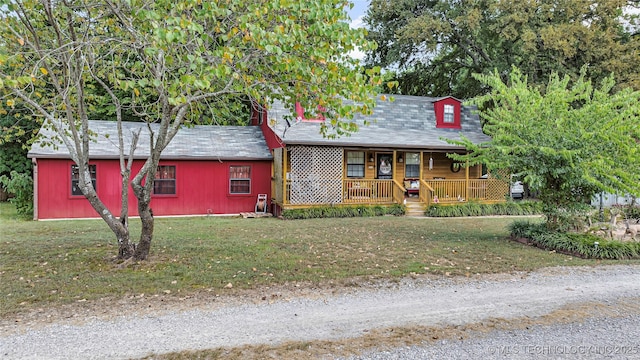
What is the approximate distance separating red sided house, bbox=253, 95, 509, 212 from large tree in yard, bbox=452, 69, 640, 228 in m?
4.87

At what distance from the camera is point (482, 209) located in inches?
629

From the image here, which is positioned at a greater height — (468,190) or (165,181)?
(165,181)

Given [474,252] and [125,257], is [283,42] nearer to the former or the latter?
[125,257]

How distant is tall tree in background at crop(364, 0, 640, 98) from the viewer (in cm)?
1673

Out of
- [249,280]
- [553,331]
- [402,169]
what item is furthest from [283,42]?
[402,169]

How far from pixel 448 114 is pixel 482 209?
5721 mm

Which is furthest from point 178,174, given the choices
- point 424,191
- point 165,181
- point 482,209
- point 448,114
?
point 448,114

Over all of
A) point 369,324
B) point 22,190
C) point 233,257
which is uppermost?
point 22,190

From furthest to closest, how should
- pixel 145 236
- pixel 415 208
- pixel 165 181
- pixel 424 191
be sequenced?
1. pixel 424 191
2. pixel 415 208
3. pixel 165 181
4. pixel 145 236

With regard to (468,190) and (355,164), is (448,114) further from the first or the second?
(355,164)

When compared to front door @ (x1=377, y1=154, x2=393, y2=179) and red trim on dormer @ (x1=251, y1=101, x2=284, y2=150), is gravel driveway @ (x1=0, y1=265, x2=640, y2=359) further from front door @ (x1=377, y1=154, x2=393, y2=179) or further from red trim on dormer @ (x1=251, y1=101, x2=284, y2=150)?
front door @ (x1=377, y1=154, x2=393, y2=179)

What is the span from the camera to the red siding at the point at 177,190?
45.5 ft

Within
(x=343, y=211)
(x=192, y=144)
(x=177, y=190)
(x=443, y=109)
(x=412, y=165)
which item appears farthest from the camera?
(x=443, y=109)

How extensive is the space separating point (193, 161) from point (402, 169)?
9022mm
